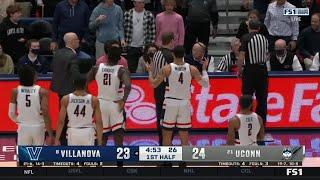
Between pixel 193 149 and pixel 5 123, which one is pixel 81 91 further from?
pixel 5 123

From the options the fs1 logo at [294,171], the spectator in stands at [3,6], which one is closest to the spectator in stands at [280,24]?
the spectator in stands at [3,6]

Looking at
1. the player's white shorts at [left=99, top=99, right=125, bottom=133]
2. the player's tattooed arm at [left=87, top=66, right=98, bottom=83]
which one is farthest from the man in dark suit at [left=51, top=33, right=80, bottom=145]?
the player's white shorts at [left=99, top=99, right=125, bottom=133]

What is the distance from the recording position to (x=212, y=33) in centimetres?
2302

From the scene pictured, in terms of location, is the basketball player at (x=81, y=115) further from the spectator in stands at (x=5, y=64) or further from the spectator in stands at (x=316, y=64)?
the spectator in stands at (x=316, y=64)

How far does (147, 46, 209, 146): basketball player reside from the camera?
17.3 metres

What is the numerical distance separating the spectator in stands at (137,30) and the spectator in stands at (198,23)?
4.09ft

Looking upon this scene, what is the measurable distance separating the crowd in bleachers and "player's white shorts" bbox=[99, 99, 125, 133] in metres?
2.66

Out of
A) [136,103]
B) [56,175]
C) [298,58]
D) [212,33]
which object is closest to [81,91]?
[56,175]

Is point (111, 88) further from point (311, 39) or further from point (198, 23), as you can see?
point (311, 39)

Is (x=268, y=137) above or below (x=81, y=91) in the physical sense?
below

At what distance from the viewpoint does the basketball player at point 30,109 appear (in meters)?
16.5

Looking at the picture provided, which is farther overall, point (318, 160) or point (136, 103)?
point (136, 103)

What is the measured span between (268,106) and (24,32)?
188 inches

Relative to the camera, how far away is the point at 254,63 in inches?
734
